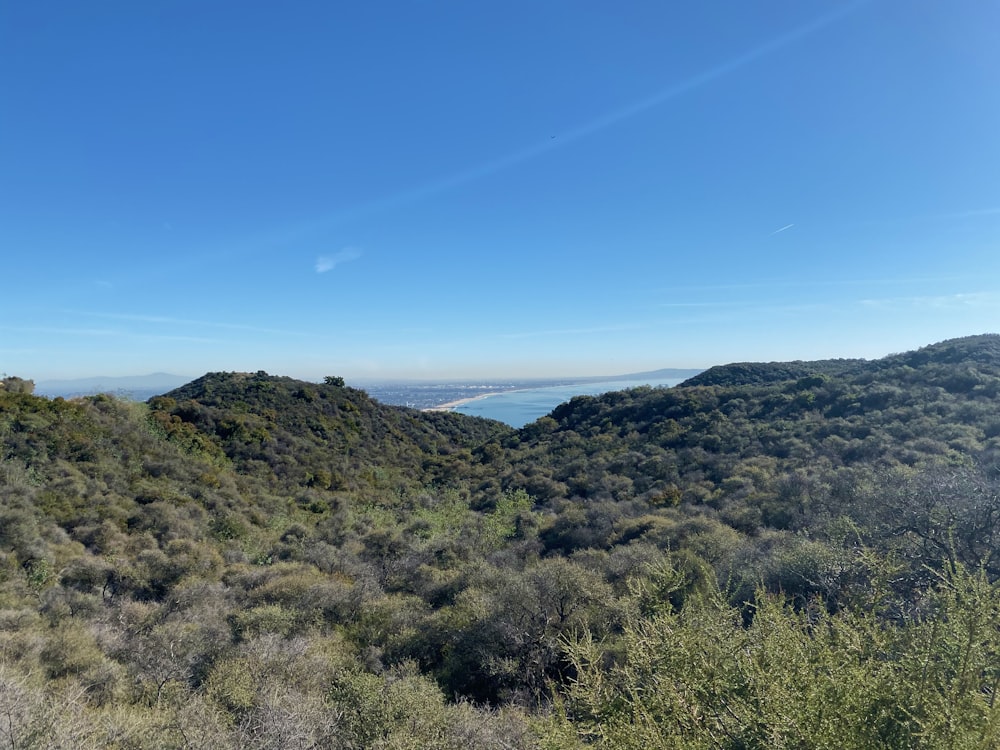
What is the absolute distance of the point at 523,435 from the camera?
39781mm

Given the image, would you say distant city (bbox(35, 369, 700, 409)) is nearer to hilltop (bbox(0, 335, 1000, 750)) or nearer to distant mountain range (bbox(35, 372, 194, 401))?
distant mountain range (bbox(35, 372, 194, 401))

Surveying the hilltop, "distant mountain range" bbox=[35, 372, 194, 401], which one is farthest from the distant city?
the hilltop

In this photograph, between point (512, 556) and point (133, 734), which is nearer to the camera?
point (133, 734)

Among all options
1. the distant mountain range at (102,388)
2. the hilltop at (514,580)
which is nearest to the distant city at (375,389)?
the distant mountain range at (102,388)

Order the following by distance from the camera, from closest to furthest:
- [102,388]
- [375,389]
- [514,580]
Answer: [514,580]
[102,388]
[375,389]

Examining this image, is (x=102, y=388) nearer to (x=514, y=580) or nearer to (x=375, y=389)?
(x=514, y=580)

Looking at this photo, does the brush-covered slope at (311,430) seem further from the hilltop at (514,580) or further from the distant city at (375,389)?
the distant city at (375,389)

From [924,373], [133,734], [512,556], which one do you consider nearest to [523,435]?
[512,556]

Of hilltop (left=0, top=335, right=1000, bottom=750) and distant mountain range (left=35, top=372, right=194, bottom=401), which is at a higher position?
distant mountain range (left=35, top=372, right=194, bottom=401)

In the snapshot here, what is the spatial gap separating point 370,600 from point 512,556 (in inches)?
197

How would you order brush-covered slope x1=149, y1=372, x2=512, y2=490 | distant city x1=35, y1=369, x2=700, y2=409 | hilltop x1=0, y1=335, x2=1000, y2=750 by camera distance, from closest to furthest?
hilltop x1=0, y1=335, x2=1000, y2=750, brush-covered slope x1=149, y1=372, x2=512, y2=490, distant city x1=35, y1=369, x2=700, y2=409

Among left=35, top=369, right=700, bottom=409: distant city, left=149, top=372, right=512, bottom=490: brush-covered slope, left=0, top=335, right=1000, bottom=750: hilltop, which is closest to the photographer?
left=0, top=335, right=1000, bottom=750: hilltop

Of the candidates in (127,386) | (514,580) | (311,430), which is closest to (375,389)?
(127,386)

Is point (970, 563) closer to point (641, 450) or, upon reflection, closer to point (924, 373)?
point (641, 450)
